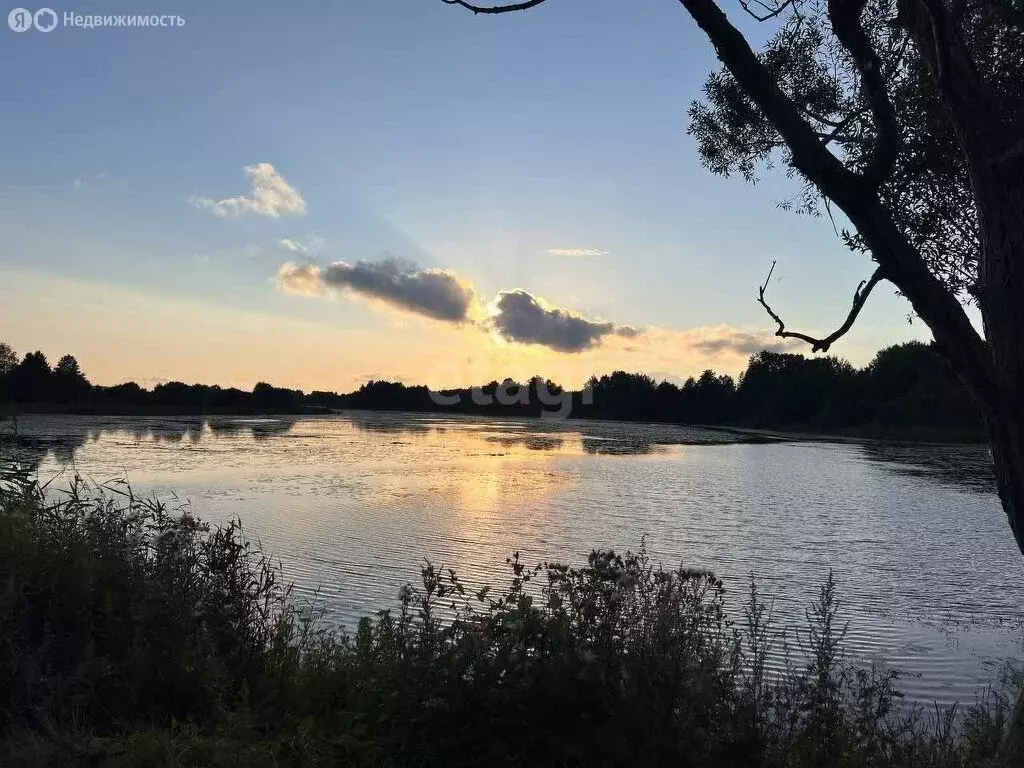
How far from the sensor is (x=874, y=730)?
182 inches

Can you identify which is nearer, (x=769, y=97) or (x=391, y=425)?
(x=769, y=97)

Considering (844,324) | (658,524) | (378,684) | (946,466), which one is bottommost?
(658,524)

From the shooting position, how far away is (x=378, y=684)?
14.0ft

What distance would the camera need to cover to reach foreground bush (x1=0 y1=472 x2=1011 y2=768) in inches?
142

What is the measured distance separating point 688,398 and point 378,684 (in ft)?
410

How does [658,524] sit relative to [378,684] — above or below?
below

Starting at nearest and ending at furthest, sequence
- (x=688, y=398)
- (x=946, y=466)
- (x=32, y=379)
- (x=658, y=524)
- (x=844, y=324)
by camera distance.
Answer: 1. (x=844, y=324)
2. (x=658, y=524)
3. (x=946, y=466)
4. (x=32, y=379)
5. (x=688, y=398)

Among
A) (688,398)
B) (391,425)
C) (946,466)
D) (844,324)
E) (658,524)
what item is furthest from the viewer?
(688,398)

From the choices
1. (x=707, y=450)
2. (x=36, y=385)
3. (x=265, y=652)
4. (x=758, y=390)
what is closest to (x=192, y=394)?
(x=36, y=385)

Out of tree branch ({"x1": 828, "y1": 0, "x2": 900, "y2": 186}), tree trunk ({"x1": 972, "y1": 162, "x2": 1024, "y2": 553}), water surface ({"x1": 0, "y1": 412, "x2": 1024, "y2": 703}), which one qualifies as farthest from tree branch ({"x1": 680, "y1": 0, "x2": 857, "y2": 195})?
water surface ({"x1": 0, "y1": 412, "x2": 1024, "y2": 703})

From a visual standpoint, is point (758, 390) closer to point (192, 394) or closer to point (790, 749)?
point (192, 394)

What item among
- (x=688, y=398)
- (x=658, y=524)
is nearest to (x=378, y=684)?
(x=658, y=524)

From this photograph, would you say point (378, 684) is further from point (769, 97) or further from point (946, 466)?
point (946, 466)

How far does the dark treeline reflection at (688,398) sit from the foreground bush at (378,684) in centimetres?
4186
